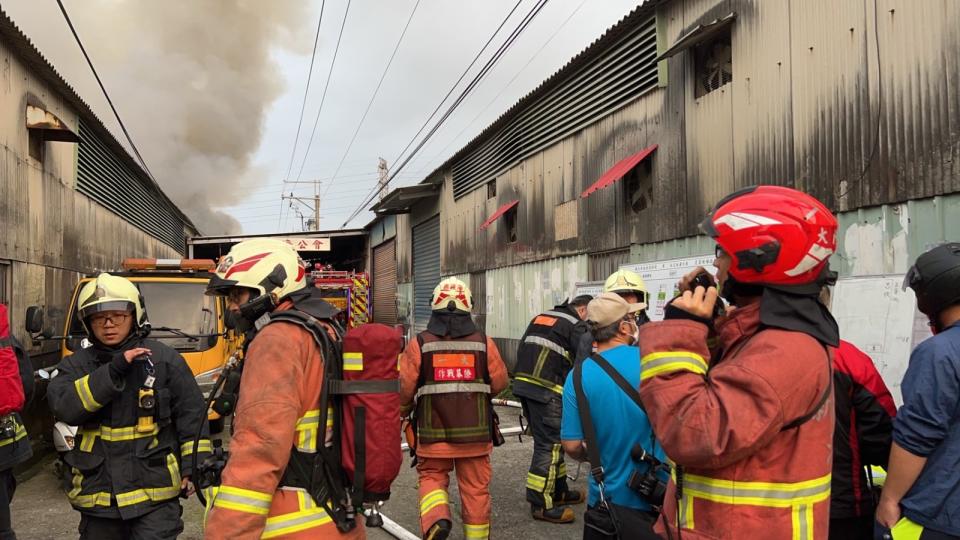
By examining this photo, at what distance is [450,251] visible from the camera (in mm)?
16266

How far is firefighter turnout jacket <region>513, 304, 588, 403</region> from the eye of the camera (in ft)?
16.6

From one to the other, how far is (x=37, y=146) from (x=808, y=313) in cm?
1164

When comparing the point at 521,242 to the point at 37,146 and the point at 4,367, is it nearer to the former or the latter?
the point at 37,146

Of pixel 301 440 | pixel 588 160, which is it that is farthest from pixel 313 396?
pixel 588 160

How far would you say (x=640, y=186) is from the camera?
8.26 meters

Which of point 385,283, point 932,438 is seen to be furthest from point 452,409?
point 385,283

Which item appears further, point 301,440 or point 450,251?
point 450,251

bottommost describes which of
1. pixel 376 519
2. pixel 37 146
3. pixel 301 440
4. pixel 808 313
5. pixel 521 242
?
pixel 376 519

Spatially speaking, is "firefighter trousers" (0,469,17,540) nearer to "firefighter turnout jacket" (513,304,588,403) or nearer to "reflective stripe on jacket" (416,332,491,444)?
"reflective stripe on jacket" (416,332,491,444)

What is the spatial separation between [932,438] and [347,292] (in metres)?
18.0

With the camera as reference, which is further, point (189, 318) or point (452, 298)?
point (189, 318)

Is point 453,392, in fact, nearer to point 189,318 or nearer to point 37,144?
point 189,318

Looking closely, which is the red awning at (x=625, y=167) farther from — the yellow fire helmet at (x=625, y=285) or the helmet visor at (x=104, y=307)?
the helmet visor at (x=104, y=307)

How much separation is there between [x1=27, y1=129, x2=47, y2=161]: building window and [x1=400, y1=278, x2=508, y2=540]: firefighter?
8631 millimetres
